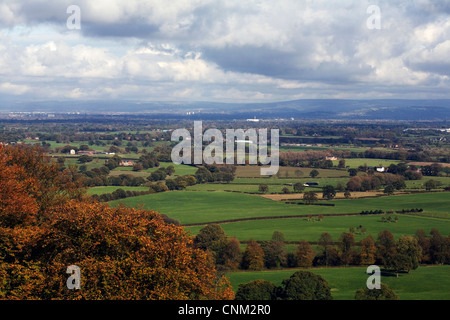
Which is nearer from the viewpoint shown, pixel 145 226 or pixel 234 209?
pixel 145 226

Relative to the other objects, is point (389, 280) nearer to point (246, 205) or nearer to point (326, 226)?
point (326, 226)

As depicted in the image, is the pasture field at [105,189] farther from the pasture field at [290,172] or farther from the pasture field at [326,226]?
the pasture field at [326,226]

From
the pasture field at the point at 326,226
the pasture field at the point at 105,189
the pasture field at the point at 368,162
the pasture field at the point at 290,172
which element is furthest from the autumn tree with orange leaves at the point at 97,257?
the pasture field at the point at 368,162

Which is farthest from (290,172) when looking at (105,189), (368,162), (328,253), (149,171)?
(328,253)
